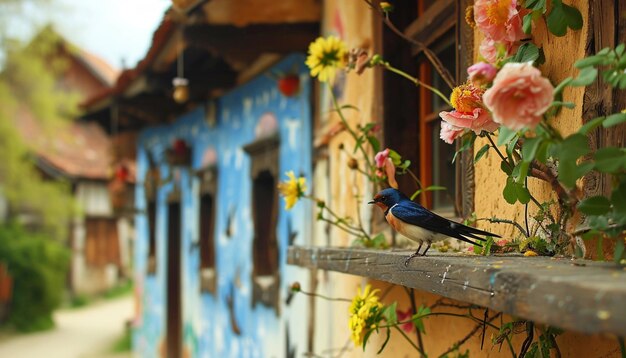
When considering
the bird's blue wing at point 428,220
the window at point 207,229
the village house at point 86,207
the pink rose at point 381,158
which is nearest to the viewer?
the bird's blue wing at point 428,220

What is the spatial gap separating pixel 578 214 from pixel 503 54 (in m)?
0.47

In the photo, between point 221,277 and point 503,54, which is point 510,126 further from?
point 221,277

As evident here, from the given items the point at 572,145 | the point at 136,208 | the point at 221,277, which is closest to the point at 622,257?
the point at 572,145

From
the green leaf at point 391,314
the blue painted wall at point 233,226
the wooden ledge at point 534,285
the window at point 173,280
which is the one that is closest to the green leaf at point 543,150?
the wooden ledge at point 534,285

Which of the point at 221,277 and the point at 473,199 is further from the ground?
the point at 473,199

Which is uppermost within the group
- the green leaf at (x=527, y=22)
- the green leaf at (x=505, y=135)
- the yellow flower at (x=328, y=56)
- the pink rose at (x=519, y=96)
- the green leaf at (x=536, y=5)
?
the yellow flower at (x=328, y=56)

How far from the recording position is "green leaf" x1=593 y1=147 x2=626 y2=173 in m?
1.52

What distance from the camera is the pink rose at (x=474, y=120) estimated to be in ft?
6.50

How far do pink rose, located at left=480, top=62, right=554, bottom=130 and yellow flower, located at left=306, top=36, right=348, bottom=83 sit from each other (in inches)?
69.3

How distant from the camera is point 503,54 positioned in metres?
2.16

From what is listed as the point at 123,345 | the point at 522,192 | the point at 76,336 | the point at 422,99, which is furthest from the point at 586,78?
the point at 76,336

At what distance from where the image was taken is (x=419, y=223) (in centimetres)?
231

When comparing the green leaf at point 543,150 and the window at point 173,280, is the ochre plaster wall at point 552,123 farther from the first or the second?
the window at point 173,280

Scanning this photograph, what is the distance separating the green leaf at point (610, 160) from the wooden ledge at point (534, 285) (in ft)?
0.63
